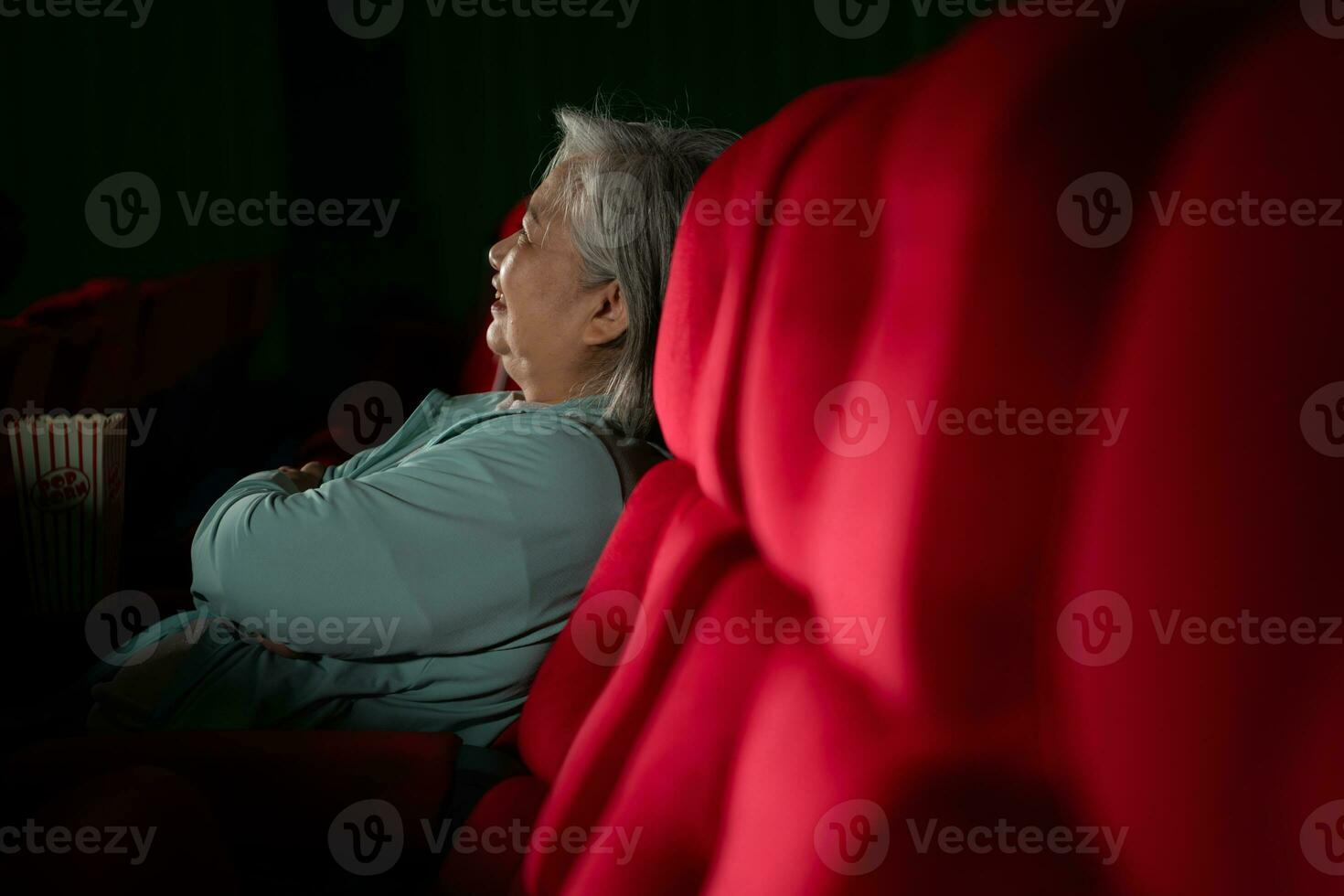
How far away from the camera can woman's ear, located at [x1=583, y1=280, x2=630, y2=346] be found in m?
1.18

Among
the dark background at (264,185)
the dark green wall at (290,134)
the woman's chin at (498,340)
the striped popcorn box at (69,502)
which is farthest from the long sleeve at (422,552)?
the dark green wall at (290,134)

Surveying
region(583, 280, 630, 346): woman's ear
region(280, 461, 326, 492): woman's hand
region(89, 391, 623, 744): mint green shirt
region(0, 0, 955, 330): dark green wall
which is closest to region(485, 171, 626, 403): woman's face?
region(583, 280, 630, 346): woman's ear

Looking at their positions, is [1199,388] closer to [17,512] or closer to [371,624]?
[371,624]

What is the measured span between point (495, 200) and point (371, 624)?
1.62 m

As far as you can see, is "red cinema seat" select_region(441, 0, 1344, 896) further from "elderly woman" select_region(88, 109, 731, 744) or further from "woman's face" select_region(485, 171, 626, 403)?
"woman's face" select_region(485, 171, 626, 403)

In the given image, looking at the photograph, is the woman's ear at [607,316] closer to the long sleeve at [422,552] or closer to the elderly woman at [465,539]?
the elderly woman at [465,539]

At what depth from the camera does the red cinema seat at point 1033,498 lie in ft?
0.99

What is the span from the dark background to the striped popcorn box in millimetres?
618

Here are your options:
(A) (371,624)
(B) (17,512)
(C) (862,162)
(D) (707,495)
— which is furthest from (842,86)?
(B) (17,512)

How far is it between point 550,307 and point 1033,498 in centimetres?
88

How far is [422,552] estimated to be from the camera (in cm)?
96

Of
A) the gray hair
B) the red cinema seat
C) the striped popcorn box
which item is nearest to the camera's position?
the red cinema seat

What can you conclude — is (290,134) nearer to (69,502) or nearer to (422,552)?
(69,502)

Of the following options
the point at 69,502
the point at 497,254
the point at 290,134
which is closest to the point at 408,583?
the point at 497,254
